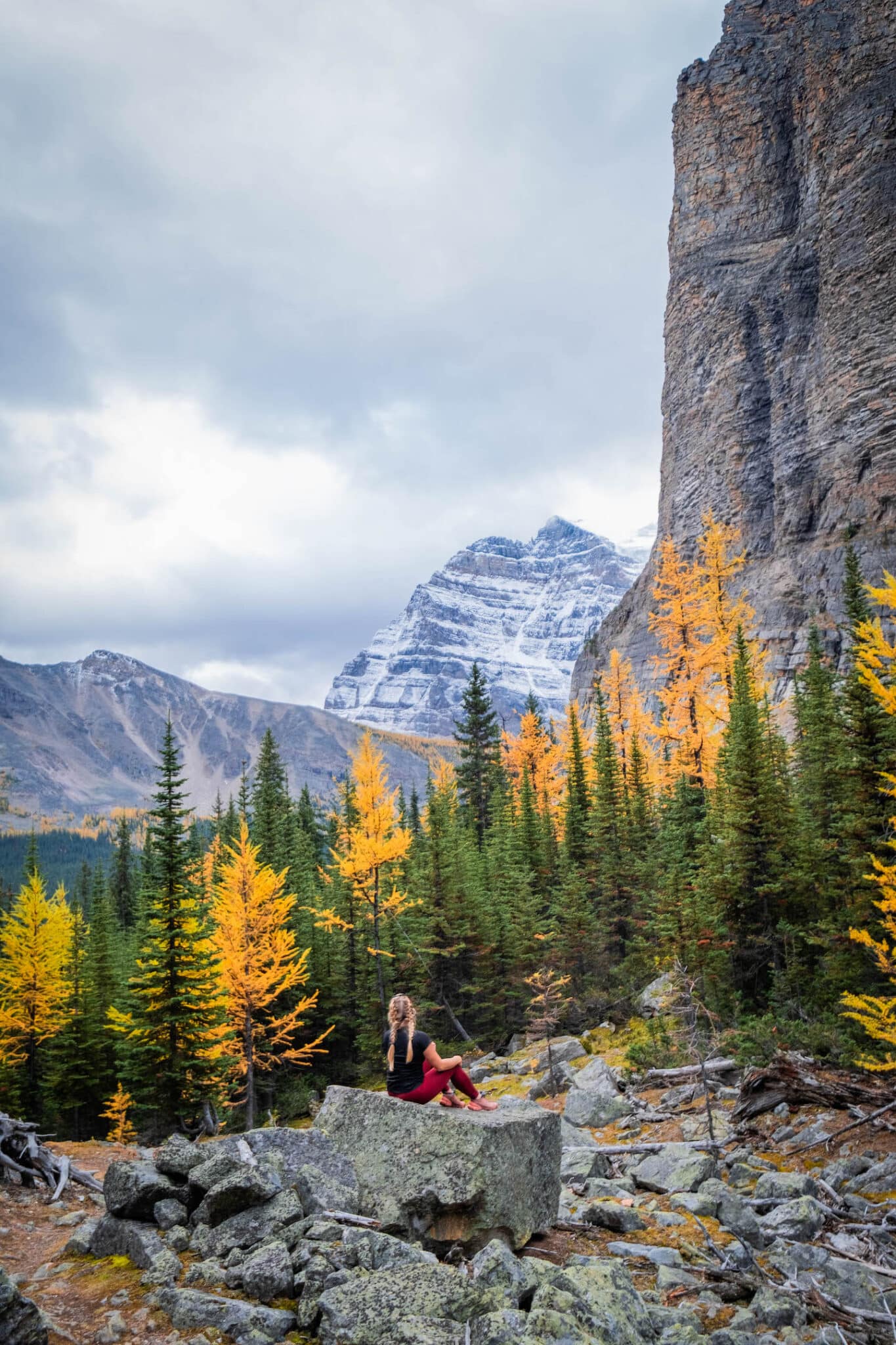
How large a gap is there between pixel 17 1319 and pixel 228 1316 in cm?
149

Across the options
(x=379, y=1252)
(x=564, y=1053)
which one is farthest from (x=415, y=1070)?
(x=564, y=1053)

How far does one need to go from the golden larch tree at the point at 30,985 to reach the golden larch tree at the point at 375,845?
1159 centimetres

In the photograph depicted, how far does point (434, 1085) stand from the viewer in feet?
25.5

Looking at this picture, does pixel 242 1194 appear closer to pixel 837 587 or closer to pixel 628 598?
pixel 837 587

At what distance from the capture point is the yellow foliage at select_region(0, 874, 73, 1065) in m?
27.5

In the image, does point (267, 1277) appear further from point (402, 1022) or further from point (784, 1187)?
point (784, 1187)

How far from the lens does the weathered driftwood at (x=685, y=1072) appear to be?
1456 cm

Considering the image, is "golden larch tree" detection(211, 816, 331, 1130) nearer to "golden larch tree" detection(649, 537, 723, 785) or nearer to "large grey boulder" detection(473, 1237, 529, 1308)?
"golden larch tree" detection(649, 537, 723, 785)

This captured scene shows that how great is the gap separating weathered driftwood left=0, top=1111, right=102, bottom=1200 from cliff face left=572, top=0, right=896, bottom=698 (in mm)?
63020

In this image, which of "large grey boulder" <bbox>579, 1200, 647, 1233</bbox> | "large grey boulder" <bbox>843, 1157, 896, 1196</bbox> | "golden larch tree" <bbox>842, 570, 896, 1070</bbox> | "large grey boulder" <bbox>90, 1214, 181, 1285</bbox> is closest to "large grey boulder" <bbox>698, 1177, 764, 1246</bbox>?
"large grey boulder" <bbox>579, 1200, 647, 1233</bbox>

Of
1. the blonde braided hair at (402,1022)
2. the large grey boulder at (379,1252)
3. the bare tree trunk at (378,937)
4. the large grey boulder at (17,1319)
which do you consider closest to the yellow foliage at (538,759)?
the bare tree trunk at (378,937)

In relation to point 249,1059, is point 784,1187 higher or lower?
higher

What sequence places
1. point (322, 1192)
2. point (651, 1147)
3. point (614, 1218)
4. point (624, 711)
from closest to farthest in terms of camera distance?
1. point (322, 1192)
2. point (614, 1218)
3. point (651, 1147)
4. point (624, 711)

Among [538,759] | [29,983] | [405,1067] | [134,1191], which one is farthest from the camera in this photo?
[538,759]
